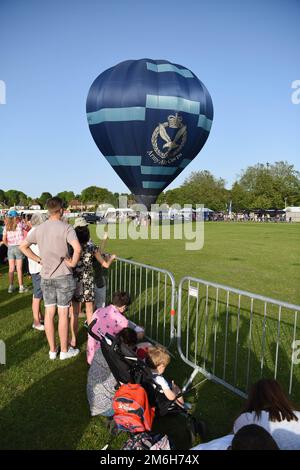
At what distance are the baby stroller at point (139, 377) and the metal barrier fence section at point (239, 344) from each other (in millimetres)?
954

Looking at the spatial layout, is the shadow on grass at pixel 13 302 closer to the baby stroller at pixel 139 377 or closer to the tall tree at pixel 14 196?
the baby stroller at pixel 139 377

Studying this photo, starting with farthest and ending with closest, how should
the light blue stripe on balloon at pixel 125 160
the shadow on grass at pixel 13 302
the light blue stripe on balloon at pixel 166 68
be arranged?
the light blue stripe on balloon at pixel 125 160 → the light blue stripe on balloon at pixel 166 68 → the shadow on grass at pixel 13 302

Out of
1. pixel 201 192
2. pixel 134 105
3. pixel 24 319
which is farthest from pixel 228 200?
pixel 24 319

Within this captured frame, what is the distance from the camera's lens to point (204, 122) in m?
22.0

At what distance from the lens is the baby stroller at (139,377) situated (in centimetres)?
338

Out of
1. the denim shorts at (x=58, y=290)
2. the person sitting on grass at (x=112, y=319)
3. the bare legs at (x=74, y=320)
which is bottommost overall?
the bare legs at (x=74, y=320)

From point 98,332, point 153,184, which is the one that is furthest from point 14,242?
point 153,184

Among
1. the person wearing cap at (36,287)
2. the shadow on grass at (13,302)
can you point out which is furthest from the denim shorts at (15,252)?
the person wearing cap at (36,287)

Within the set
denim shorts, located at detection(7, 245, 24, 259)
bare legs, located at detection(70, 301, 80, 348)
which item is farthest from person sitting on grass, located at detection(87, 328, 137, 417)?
denim shorts, located at detection(7, 245, 24, 259)

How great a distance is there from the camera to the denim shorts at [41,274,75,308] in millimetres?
4840

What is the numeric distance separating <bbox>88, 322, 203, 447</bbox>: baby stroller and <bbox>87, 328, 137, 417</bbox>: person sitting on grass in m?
0.18

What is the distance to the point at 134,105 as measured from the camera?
1997 centimetres
